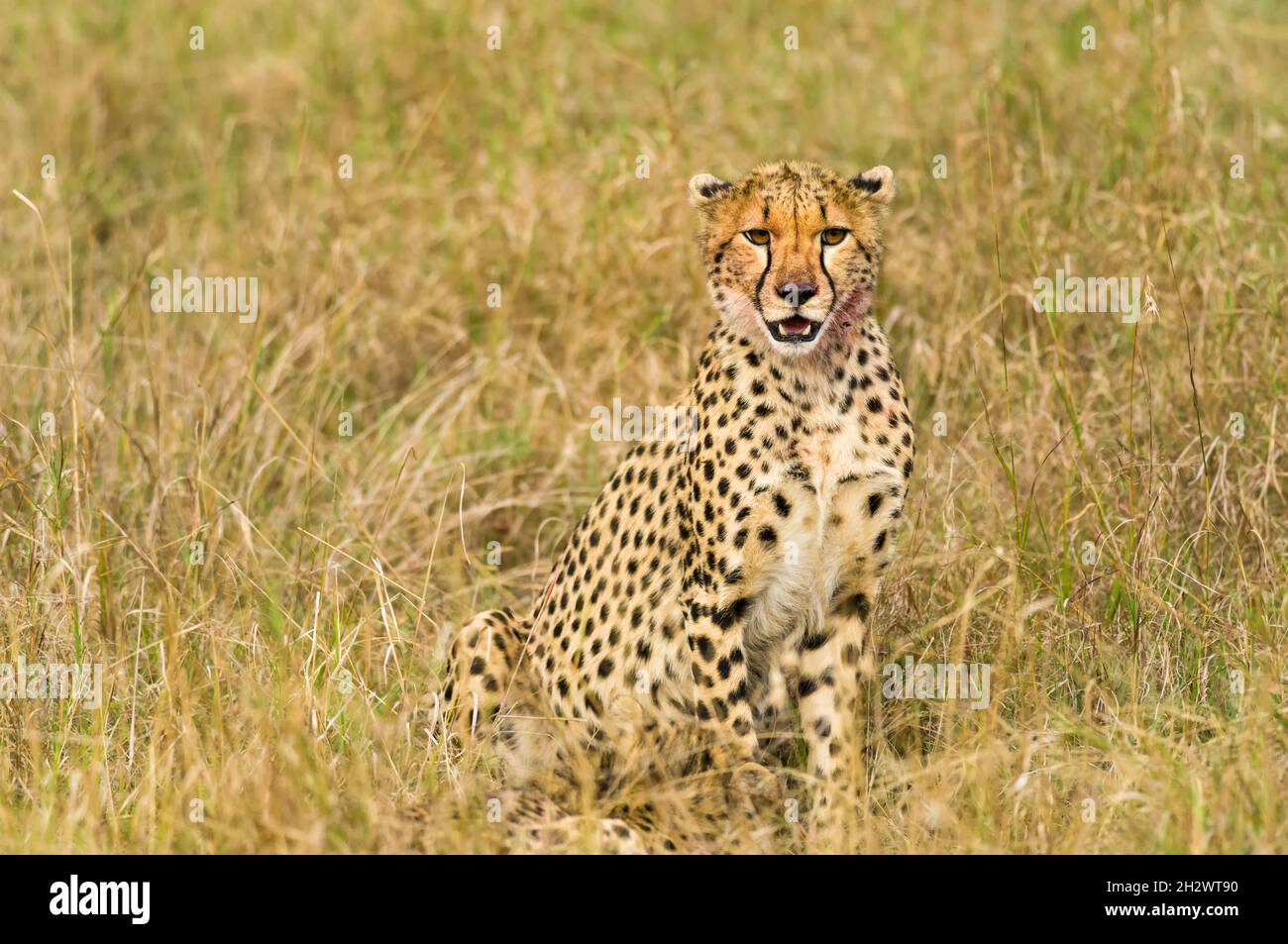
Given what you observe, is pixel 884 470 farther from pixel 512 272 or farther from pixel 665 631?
pixel 512 272

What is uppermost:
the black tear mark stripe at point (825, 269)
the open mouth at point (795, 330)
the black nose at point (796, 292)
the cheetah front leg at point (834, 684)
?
the black tear mark stripe at point (825, 269)

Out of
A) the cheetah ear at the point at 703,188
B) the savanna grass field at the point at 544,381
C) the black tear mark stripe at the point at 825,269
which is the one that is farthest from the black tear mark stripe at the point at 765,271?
the savanna grass field at the point at 544,381

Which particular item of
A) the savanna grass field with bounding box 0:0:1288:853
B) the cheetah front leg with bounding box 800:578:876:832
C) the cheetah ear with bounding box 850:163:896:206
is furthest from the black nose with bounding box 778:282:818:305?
the savanna grass field with bounding box 0:0:1288:853

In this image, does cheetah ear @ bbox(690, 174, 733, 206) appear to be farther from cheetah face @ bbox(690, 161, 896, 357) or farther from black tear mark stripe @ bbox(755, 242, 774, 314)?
black tear mark stripe @ bbox(755, 242, 774, 314)

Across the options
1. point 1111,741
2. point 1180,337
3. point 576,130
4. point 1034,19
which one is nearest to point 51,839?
point 1111,741

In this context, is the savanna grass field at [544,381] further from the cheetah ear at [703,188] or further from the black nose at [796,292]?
the cheetah ear at [703,188]

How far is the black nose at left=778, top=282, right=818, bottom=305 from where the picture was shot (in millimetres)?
3973

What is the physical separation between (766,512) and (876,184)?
799 mm

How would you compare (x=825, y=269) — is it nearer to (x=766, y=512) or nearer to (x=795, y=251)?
(x=795, y=251)

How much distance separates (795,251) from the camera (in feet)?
13.2

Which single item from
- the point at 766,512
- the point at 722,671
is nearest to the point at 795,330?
the point at 766,512

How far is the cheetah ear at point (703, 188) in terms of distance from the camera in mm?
4227

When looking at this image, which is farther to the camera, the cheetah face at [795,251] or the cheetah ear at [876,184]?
the cheetah ear at [876,184]

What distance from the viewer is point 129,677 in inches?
179
